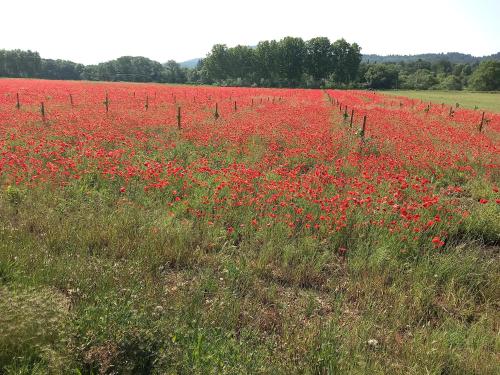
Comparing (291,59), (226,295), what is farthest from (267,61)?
(226,295)

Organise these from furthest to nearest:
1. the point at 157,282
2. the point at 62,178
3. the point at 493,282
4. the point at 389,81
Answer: the point at 389,81 < the point at 62,178 < the point at 493,282 < the point at 157,282

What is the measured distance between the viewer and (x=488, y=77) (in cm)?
8581

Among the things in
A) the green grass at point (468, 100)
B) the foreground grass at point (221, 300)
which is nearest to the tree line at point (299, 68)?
the green grass at point (468, 100)

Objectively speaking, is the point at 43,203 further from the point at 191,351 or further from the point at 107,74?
the point at 107,74

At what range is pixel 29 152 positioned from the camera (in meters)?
9.51

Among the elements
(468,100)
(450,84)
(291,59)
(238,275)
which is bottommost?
(238,275)

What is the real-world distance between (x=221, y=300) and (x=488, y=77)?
102297 millimetres

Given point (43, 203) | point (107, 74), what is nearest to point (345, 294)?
point (43, 203)

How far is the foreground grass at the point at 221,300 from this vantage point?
3064 millimetres

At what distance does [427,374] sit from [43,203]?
250 inches

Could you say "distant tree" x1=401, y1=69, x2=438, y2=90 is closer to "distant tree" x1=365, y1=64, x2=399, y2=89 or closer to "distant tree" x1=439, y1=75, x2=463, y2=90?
"distant tree" x1=439, y1=75, x2=463, y2=90

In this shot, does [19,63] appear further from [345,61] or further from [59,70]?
[345,61]

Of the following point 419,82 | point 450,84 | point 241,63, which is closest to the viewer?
point 241,63

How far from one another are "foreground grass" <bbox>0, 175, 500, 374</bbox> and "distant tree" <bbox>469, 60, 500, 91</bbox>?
9767cm
